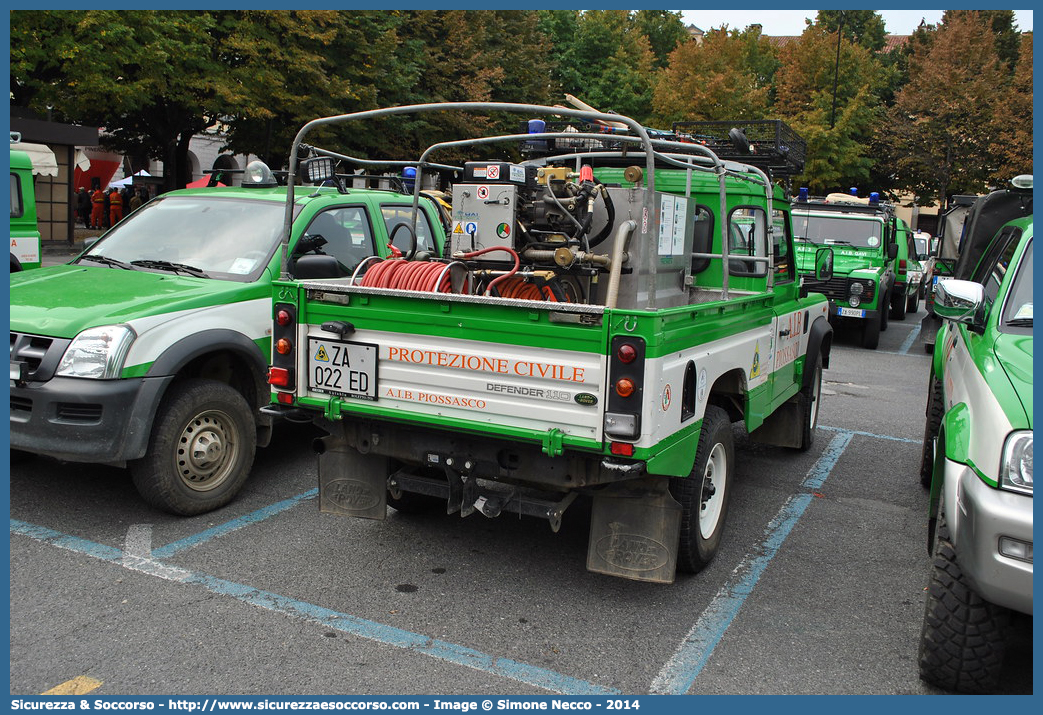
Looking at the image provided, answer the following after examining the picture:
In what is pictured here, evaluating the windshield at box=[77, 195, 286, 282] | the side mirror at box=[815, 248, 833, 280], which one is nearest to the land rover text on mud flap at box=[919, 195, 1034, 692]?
the side mirror at box=[815, 248, 833, 280]

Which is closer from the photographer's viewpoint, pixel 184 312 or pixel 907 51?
pixel 184 312

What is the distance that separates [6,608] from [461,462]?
7.02 feet

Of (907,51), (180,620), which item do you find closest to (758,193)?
(180,620)

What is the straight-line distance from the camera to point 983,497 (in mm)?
3078

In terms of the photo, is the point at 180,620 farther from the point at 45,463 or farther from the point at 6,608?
the point at 45,463

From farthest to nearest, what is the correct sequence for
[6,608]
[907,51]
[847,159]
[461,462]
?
[907,51], [847,159], [461,462], [6,608]

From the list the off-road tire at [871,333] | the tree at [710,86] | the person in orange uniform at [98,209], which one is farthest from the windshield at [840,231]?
the person in orange uniform at [98,209]

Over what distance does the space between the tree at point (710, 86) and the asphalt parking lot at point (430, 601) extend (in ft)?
78.0

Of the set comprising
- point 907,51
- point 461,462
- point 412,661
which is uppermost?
point 907,51

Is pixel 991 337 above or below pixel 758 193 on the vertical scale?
below

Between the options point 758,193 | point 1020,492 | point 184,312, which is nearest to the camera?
point 1020,492

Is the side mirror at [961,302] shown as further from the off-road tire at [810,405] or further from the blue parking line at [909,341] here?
the blue parking line at [909,341]

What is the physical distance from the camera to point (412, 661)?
3.66m

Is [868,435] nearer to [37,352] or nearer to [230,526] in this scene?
[230,526]
